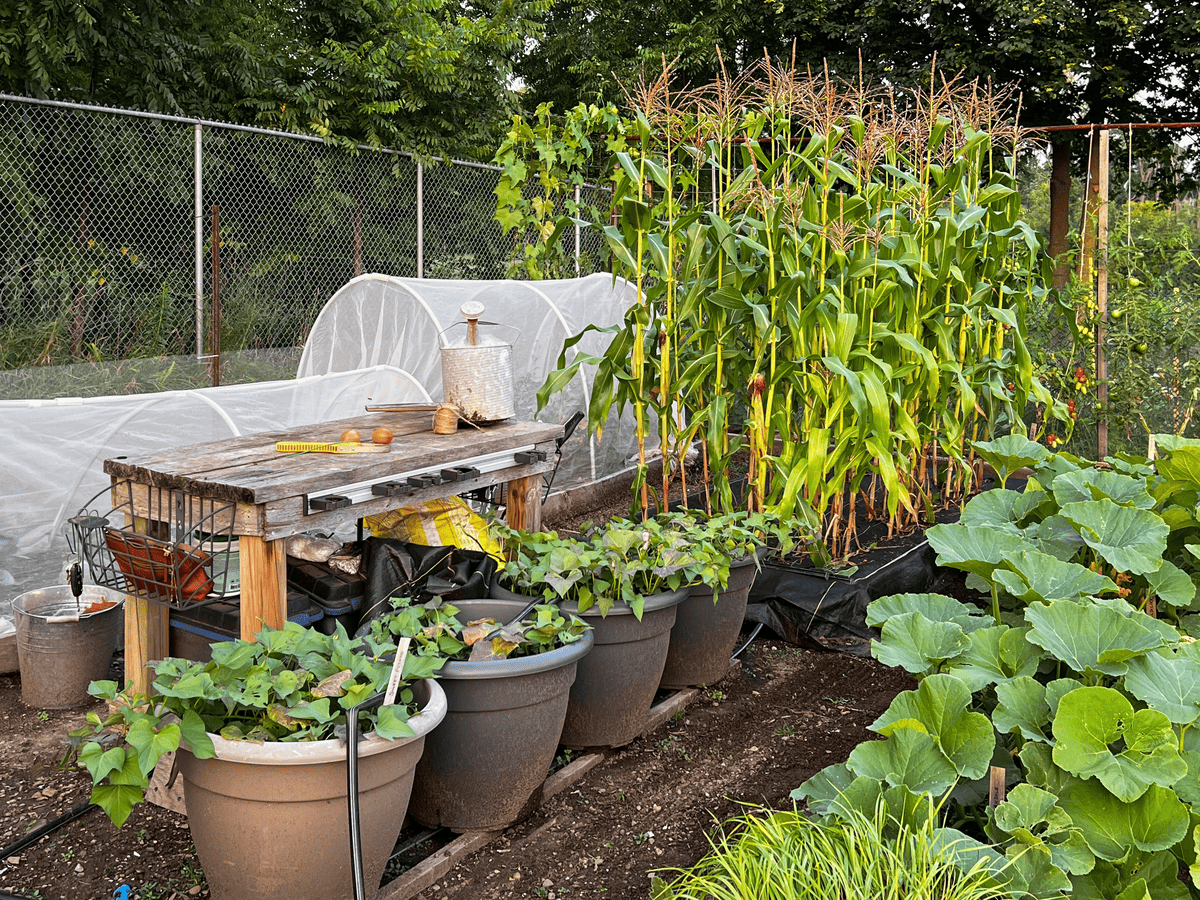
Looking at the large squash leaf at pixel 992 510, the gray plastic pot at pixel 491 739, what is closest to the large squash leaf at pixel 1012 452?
the large squash leaf at pixel 992 510

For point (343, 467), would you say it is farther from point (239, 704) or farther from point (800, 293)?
A: point (800, 293)

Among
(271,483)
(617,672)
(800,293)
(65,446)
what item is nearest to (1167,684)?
(617,672)

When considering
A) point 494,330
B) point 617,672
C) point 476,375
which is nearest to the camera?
point 617,672

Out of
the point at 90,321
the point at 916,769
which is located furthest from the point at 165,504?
the point at 90,321

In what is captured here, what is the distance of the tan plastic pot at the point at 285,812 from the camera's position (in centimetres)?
190

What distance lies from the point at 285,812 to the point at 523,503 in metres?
1.59

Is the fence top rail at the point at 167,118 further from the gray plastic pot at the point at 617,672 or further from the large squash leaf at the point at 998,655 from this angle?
the large squash leaf at the point at 998,655

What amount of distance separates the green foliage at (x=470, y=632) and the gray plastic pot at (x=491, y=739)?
0.05 metres

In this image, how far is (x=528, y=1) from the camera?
32.8ft

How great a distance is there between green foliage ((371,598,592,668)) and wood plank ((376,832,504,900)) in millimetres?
443

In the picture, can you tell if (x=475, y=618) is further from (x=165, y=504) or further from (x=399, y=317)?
(x=399, y=317)

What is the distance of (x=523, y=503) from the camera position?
3395 millimetres

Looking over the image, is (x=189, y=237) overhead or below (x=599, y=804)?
→ overhead

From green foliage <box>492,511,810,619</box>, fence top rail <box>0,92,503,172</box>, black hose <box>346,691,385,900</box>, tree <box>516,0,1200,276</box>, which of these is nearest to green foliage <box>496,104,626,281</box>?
fence top rail <box>0,92,503,172</box>
